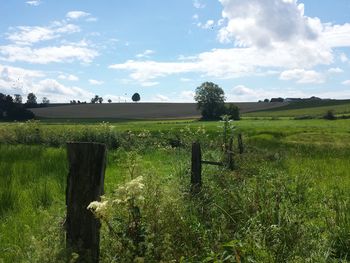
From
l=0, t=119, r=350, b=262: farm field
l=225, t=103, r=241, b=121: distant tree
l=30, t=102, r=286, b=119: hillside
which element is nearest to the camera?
l=0, t=119, r=350, b=262: farm field

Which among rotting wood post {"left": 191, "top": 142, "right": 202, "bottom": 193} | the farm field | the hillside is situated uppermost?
the hillside

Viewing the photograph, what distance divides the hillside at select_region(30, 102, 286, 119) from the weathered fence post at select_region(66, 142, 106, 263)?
86664 mm

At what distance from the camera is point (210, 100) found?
97688 millimetres

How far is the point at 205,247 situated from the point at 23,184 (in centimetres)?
749

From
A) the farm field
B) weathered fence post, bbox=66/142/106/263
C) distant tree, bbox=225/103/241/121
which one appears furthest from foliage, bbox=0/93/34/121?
weathered fence post, bbox=66/142/106/263

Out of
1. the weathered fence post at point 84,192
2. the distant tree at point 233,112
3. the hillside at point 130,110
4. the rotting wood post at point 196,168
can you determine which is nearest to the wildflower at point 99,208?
the weathered fence post at point 84,192

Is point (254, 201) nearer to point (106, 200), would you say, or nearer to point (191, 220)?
point (191, 220)

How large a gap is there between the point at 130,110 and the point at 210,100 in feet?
62.5

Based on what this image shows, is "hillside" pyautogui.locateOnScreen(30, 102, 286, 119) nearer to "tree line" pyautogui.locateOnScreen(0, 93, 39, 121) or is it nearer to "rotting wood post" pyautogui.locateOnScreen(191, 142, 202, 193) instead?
"tree line" pyautogui.locateOnScreen(0, 93, 39, 121)

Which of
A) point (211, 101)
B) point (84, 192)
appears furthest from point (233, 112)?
point (84, 192)

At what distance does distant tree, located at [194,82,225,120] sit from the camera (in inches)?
3708

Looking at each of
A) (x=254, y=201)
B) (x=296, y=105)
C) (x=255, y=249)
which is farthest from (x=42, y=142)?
(x=296, y=105)

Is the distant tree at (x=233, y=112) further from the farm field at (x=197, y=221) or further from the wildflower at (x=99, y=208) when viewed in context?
the wildflower at (x=99, y=208)

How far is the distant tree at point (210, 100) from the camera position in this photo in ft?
309
